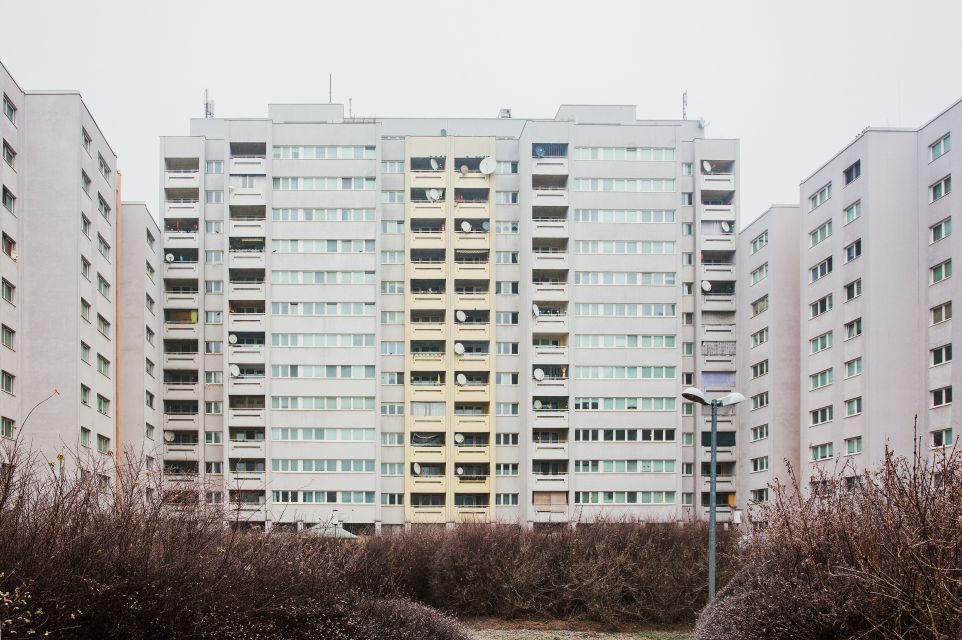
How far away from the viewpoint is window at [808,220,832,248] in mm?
67000

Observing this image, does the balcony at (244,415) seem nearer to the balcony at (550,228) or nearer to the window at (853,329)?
the balcony at (550,228)

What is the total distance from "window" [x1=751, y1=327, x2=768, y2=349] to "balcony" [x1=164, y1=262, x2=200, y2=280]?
1592 inches

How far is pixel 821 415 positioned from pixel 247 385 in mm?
38480

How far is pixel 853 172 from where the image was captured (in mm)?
64062

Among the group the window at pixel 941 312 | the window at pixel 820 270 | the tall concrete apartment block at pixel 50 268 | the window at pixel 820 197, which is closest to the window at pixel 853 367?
the window at pixel 941 312

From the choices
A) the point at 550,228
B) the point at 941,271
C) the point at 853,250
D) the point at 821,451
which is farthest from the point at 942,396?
the point at 550,228

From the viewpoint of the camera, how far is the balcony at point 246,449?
73.5m

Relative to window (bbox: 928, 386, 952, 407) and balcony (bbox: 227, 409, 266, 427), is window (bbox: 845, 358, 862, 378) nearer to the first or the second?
window (bbox: 928, 386, 952, 407)

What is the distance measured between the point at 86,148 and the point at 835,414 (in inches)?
1830

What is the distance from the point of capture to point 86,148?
196 ft

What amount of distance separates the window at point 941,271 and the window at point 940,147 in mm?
5992

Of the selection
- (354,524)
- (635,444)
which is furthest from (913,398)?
(354,524)

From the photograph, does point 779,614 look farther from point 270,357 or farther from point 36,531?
point 270,357

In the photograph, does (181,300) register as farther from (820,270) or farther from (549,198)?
(820,270)
